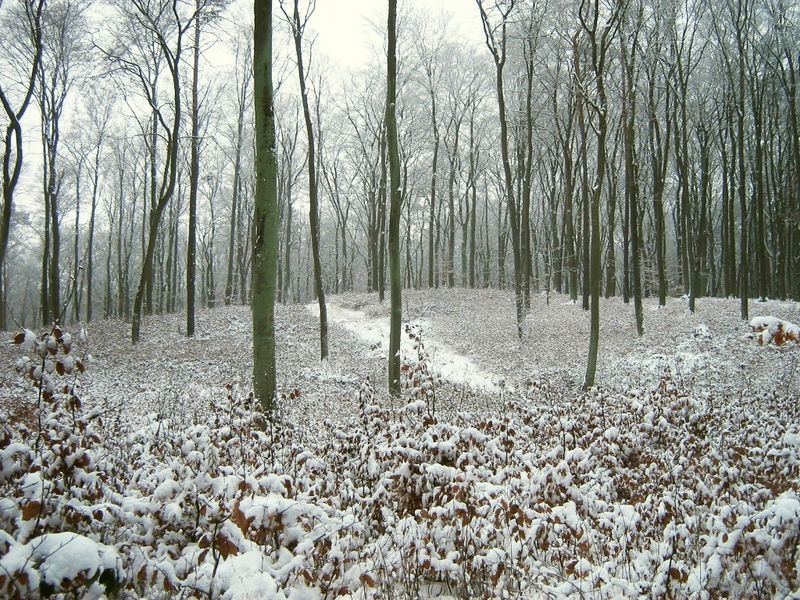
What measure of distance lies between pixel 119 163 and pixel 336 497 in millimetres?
38459

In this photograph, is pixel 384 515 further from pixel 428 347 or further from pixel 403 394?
pixel 428 347

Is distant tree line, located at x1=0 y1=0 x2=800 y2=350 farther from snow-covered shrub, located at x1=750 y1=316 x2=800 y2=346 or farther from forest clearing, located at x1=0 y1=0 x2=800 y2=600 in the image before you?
snow-covered shrub, located at x1=750 y1=316 x2=800 y2=346

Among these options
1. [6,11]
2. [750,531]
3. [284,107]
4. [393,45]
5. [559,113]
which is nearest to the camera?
[750,531]

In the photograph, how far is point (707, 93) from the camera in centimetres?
2522

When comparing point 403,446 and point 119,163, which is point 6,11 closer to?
point 119,163

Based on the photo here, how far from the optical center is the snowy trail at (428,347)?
1449 cm

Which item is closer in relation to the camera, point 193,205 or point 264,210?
point 264,210

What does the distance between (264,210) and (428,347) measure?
37.0 ft

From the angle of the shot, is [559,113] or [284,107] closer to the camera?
[559,113]

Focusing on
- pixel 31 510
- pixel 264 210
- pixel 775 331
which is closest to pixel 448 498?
pixel 775 331

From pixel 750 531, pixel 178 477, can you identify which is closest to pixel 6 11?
pixel 178 477

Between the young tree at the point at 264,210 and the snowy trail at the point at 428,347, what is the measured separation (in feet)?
9.35

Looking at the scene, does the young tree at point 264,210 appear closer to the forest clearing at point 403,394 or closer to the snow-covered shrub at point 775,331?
the forest clearing at point 403,394

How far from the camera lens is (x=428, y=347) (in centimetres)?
1839
